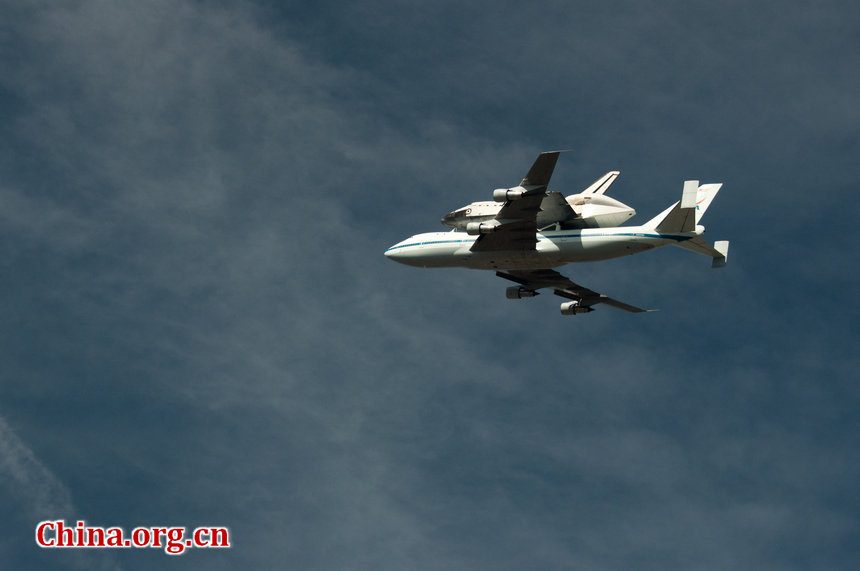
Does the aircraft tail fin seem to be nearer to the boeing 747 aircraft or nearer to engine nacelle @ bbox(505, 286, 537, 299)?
the boeing 747 aircraft

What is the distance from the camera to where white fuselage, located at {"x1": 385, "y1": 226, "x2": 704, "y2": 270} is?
76.5 metres

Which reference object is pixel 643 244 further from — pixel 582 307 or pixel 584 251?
pixel 582 307

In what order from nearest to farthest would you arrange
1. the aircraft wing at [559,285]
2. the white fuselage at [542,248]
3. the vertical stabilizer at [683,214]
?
the vertical stabilizer at [683,214]
the white fuselage at [542,248]
the aircraft wing at [559,285]

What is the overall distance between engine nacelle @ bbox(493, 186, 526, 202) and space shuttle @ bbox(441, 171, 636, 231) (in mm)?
3376

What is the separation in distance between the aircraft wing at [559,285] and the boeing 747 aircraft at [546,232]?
176 inches

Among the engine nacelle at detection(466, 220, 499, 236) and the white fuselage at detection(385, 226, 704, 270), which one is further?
the engine nacelle at detection(466, 220, 499, 236)

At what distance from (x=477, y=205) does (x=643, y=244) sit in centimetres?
1216

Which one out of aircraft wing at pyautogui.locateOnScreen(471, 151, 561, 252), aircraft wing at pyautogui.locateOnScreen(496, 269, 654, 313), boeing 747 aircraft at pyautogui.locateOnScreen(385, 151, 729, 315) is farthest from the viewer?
aircraft wing at pyautogui.locateOnScreen(496, 269, 654, 313)

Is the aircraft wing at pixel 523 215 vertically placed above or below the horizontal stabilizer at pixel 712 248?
above

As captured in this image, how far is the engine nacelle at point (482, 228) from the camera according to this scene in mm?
78625

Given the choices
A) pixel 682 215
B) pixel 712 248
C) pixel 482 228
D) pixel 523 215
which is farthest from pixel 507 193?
pixel 712 248

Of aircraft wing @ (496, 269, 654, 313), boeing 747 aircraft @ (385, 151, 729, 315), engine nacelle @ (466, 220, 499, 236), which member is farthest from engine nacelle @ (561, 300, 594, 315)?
engine nacelle @ (466, 220, 499, 236)

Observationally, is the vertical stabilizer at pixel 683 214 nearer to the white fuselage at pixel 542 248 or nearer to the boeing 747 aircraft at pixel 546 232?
the boeing 747 aircraft at pixel 546 232

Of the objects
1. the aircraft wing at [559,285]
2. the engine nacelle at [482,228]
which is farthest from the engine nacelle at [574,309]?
the engine nacelle at [482,228]
